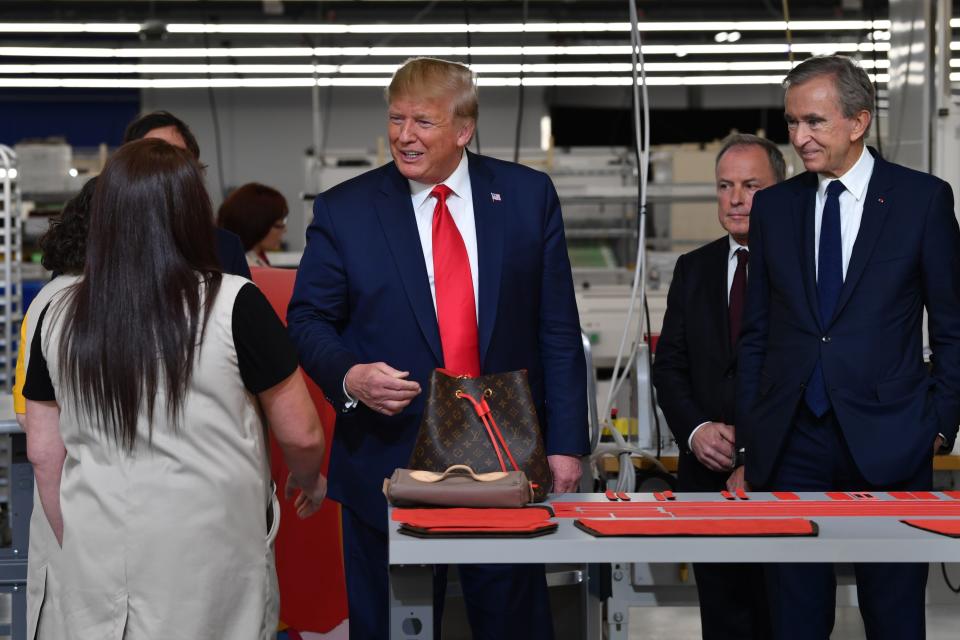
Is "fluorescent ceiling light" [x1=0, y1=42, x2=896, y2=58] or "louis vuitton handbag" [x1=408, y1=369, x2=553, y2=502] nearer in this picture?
"louis vuitton handbag" [x1=408, y1=369, x2=553, y2=502]

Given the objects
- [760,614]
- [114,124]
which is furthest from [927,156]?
[114,124]

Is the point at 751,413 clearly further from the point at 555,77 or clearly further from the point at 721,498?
the point at 555,77

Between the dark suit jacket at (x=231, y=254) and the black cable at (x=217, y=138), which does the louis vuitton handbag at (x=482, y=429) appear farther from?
the black cable at (x=217, y=138)

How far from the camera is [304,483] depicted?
212 cm

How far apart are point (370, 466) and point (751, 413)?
79 centimetres

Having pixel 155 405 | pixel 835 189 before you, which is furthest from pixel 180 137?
pixel 835 189

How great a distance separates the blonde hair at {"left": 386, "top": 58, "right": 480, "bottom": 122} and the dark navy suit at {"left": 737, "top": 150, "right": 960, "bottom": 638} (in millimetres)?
704

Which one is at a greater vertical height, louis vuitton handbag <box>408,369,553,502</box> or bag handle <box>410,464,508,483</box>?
louis vuitton handbag <box>408,369,553,502</box>

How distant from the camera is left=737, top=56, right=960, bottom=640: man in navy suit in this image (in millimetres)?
2170

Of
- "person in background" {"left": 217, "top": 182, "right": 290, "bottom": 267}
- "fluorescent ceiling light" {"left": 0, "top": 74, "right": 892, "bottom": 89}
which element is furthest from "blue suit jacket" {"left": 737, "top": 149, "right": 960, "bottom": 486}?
"fluorescent ceiling light" {"left": 0, "top": 74, "right": 892, "bottom": 89}

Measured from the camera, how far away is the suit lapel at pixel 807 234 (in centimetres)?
227

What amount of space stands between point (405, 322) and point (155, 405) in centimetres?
62

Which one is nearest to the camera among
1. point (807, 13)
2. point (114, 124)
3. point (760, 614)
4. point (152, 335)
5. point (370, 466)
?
point (152, 335)

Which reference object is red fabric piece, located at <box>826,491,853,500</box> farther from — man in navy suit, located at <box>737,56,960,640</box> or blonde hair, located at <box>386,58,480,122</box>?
blonde hair, located at <box>386,58,480,122</box>
